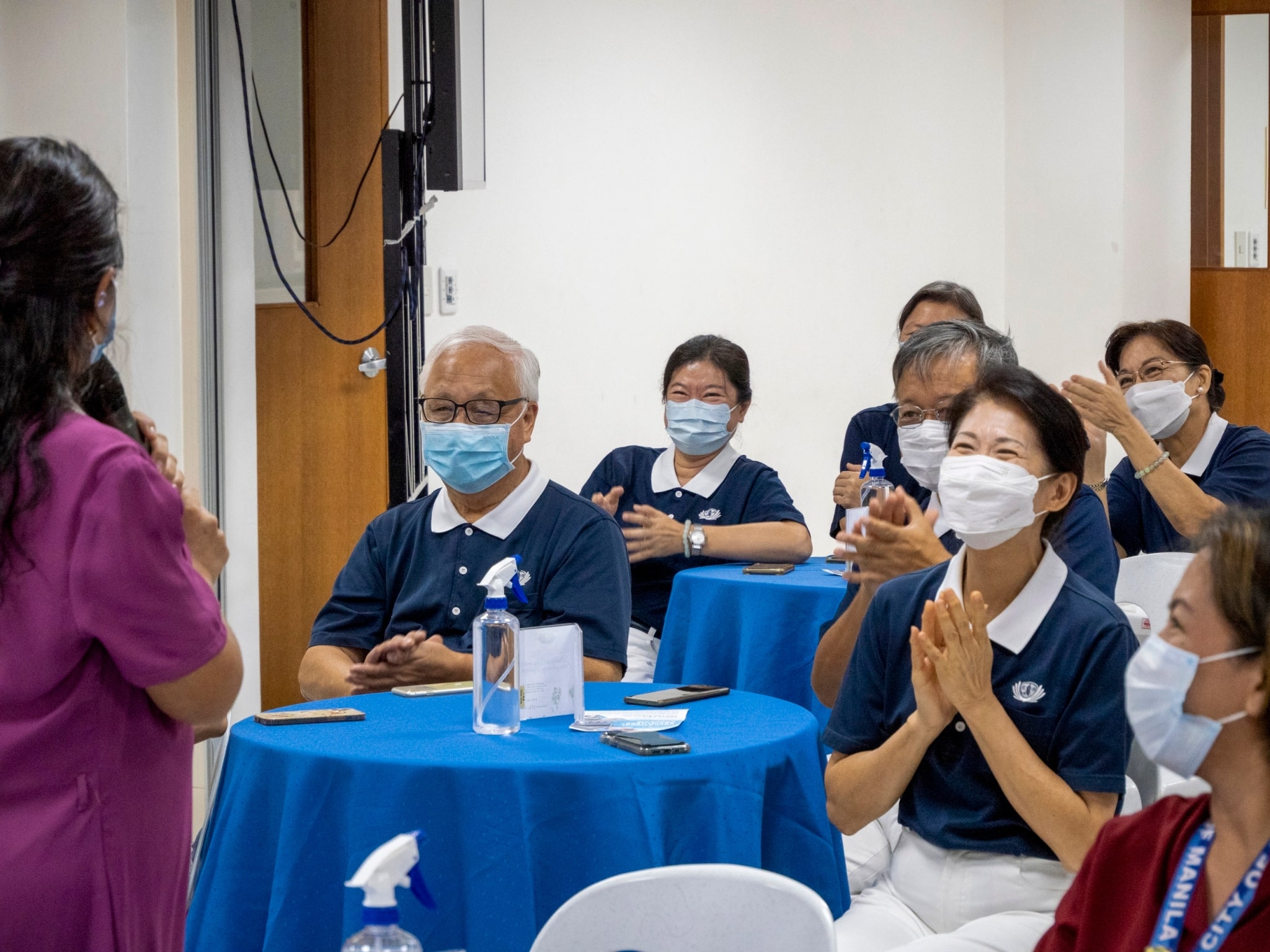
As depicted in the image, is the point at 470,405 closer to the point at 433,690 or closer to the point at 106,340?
the point at 433,690

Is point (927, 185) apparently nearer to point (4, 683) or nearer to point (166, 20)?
point (166, 20)

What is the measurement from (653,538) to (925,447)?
47.3 inches

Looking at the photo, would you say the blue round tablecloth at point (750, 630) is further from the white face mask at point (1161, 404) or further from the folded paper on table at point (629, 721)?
the folded paper on table at point (629, 721)

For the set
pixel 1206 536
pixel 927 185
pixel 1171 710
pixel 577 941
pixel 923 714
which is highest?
pixel 927 185

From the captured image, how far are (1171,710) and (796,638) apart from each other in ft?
7.47

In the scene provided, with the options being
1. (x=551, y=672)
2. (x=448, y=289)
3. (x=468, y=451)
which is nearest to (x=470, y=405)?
(x=468, y=451)

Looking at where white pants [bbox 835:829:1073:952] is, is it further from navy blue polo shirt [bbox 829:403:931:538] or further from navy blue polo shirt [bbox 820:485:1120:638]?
navy blue polo shirt [bbox 829:403:931:538]

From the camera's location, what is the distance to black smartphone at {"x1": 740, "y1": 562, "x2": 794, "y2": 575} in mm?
3824

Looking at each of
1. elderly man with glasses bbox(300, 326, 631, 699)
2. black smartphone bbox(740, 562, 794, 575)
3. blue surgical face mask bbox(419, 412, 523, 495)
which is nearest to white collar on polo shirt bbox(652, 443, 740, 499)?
black smartphone bbox(740, 562, 794, 575)

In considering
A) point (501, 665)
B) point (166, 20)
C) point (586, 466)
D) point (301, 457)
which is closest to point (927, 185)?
point (586, 466)

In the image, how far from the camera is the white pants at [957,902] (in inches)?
73.5

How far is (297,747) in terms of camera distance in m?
2.02

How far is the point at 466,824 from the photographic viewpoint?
1927 mm

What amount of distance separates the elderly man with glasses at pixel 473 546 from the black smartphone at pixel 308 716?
16.5 inches
